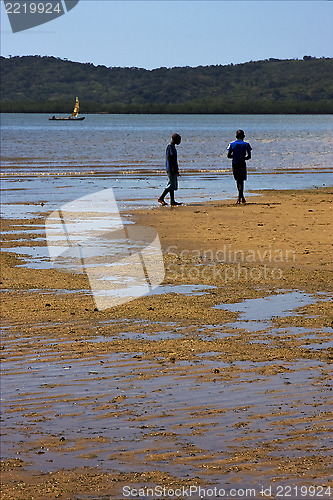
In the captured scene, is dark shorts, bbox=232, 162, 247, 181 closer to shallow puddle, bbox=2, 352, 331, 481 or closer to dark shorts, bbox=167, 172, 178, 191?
dark shorts, bbox=167, 172, 178, 191

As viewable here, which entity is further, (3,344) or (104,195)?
(104,195)

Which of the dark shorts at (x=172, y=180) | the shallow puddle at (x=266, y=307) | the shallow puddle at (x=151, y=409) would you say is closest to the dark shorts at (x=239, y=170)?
the dark shorts at (x=172, y=180)

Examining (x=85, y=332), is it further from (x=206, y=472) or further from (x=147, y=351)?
(x=206, y=472)

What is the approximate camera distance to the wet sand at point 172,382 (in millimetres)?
5086

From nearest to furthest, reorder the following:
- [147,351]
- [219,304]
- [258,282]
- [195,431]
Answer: [195,431] < [147,351] < [219,304] < [258,282]

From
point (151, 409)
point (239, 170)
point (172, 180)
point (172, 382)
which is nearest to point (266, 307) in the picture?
point (172, 382)

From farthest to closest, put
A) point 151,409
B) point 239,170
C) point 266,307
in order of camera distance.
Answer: point 239,170 → point 266,307 → point 151,409

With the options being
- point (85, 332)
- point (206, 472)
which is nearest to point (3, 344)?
point (85, 332)

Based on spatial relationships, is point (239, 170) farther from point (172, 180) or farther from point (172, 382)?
point (172, 382)

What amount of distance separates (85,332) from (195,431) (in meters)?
2.83

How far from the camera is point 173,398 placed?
20.9 ft

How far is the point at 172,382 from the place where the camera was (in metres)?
6.75

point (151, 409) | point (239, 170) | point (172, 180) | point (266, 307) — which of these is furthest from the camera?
point (172, 180)

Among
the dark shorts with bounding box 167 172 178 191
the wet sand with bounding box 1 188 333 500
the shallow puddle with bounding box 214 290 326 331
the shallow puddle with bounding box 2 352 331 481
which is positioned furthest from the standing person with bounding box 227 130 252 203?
the shallow puddle with bounding box 2 352 331 481
